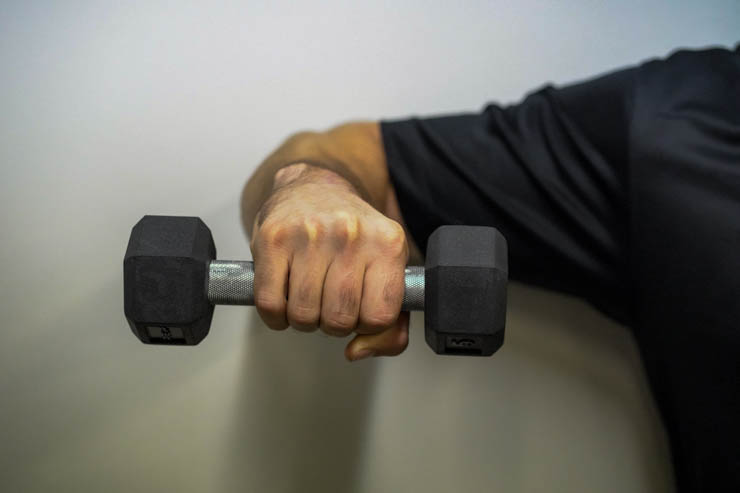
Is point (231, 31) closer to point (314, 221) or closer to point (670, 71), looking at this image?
point (314, 221)

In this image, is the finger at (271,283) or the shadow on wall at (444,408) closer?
the finger at (271,283)

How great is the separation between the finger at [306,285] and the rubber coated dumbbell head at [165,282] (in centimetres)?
9

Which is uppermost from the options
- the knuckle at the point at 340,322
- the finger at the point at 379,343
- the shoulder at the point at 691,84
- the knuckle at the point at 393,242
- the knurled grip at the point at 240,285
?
the shoulder at the point at 691,84

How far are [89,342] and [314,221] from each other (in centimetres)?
65

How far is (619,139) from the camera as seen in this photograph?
84 cm

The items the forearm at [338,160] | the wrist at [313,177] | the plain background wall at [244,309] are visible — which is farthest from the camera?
the plain background wall at [244,309]

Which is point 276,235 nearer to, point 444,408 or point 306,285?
point 306,285

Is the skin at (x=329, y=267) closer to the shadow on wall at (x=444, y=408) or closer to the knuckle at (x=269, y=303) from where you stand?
the knuckle at (x=269, y=303)

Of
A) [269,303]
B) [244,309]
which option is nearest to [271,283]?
[269,303]

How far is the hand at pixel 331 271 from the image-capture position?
57 cm

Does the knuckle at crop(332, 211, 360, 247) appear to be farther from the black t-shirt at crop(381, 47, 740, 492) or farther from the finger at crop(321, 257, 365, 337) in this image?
the black t-shirt at crop(381, 47, 740, 492)

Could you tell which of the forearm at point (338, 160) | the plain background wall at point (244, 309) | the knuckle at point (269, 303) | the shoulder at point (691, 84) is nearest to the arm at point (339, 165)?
the forearm at point (338, 160)

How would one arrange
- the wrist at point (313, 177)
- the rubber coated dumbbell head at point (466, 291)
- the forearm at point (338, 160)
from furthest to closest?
the forearm at point (338, 160)
the wrist at point (313, 177)
the rubber coated dumbbell head at point (466, 291)

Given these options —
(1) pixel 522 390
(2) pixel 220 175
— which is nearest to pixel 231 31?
(2) pixel 220 175
